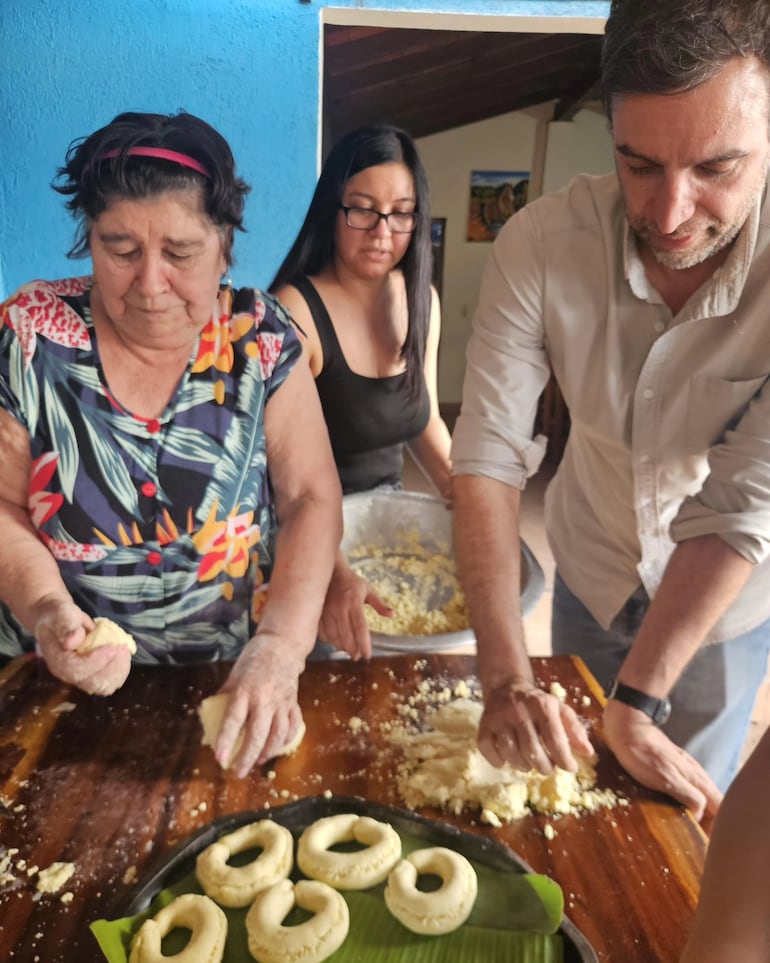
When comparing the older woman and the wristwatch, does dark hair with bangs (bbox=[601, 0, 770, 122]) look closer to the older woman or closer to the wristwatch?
the older woman

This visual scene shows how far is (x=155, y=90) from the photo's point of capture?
108 centimetres

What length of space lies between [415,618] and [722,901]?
92 cm

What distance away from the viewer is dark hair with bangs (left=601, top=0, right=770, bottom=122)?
880mm

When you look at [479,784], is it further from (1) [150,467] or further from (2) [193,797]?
(1) [150,467]

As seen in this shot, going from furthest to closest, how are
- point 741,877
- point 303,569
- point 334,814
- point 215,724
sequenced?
point 303,569, point 215,724, point 334,814, point 741,877

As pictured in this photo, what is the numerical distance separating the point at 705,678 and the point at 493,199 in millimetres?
1005

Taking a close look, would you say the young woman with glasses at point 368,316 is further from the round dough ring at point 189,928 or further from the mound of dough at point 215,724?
the round dough ring at point 189,928

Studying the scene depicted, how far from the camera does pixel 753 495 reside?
1.08 meters

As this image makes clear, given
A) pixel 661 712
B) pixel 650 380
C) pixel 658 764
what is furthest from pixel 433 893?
pixel 650 380

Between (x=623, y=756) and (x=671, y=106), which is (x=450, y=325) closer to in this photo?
(x=671, y=106)

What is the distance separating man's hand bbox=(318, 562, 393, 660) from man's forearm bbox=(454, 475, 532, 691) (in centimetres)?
19

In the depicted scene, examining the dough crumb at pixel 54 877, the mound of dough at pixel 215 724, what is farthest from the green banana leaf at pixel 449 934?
the mound of dough at pixel 215 724

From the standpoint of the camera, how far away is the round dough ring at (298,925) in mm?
→ 747

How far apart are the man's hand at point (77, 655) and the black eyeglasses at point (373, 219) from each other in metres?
0.74
